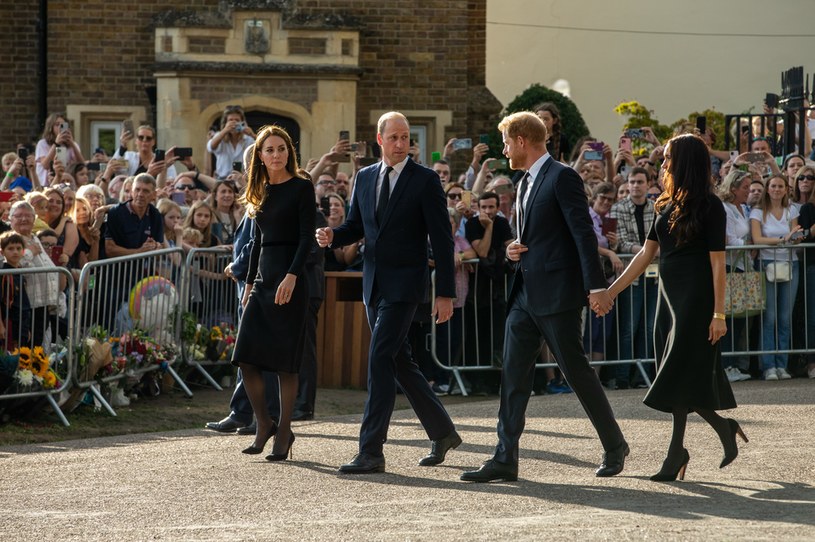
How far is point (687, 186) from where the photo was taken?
25.9 feet

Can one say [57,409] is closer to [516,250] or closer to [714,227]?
[516,250]

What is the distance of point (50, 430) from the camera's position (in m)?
10.9

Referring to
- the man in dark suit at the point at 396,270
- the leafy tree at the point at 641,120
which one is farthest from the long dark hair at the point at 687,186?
the leafy tree at the point at 641,120

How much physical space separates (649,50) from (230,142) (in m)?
25.5

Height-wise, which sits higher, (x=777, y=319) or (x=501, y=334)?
(x=777, y=319)

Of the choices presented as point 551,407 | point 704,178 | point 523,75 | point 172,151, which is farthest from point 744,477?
point 523,75

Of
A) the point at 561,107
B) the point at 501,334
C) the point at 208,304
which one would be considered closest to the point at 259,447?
the point at 208,304

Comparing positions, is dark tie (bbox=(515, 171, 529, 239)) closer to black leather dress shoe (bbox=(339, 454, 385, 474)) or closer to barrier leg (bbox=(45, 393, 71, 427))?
black leather dress shoe (bbox=(339, 454, 385, 474))

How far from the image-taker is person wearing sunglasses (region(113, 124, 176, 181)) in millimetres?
15270

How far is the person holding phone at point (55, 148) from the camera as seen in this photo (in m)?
17.3

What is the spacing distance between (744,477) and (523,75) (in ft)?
109

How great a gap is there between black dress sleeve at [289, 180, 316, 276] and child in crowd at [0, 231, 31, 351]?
129 inches

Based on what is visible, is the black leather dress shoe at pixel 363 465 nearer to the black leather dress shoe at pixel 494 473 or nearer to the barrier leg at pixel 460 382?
the black leather dress shoe at pixel 494 473

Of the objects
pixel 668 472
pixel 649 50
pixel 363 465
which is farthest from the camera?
pixel 649 50
